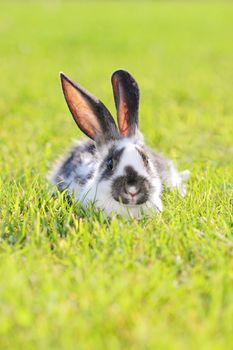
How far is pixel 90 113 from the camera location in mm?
4785

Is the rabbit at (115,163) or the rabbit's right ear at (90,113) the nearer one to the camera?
the rabbit at (115,163)

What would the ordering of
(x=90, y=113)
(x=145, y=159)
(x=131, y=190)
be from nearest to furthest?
1. (x=131, y=190)
2. (x=145, y=159)
3. (x=90, y=113)

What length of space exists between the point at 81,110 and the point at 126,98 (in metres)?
0.36

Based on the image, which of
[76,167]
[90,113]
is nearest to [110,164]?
[90,113]

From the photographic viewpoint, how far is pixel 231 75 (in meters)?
12.5

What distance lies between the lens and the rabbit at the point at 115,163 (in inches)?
171

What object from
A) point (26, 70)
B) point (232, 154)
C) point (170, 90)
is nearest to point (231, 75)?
point (170, 90)

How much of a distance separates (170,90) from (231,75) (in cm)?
234

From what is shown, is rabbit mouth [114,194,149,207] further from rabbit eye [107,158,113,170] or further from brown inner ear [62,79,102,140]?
brown inner ear [62,79,102,140]

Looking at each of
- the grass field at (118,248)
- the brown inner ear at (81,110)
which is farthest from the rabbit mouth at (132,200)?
the brown inner ear at (81,110)

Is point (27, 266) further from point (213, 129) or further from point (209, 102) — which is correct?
point (209, 102)

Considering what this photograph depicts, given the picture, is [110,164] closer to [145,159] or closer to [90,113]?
[145,159]

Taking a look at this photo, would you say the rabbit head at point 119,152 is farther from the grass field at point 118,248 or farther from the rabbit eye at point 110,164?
the grass field at point 118,248

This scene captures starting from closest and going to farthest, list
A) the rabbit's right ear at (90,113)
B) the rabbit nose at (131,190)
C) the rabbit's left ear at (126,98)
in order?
the rabbit nose at (131,190)
the rabbit's right ear at (90,113)
the rabbit's left ear at (126,98)
